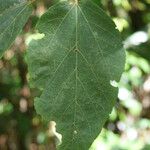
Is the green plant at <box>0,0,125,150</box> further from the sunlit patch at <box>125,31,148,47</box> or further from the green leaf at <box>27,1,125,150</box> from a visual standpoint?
the sunlit patch at <box>125,31,148,47</box>

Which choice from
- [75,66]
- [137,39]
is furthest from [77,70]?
[137,39]

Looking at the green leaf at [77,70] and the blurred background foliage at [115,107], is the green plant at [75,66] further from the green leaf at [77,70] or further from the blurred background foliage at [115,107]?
the blurred background foliage at [115,107]

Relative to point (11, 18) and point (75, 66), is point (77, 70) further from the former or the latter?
point (11, 18)

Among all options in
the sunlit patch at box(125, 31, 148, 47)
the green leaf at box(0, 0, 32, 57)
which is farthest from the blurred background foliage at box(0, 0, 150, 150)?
the green leaf at box(0, 0, 32, 57)

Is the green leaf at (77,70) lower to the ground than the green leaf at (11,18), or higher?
lower

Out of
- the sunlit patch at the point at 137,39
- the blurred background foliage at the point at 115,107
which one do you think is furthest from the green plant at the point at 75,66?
the sunlit patch at the point at 137,39

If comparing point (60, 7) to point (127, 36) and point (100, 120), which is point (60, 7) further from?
point (127, 36)
